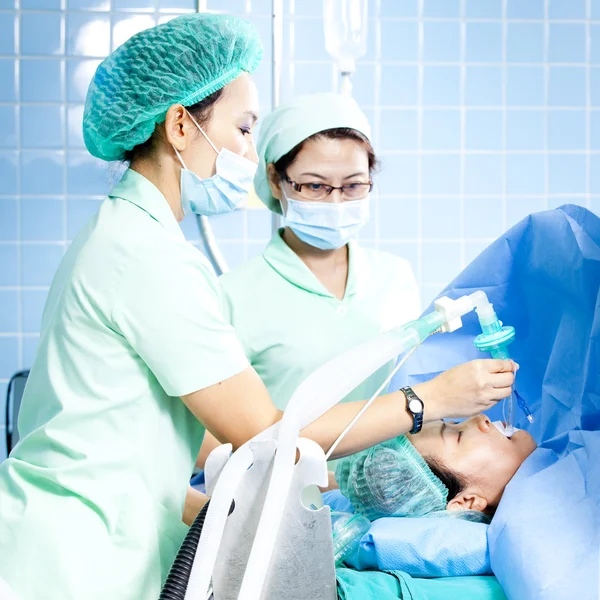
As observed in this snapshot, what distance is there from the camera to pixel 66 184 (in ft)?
8.77

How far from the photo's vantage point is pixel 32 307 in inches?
105

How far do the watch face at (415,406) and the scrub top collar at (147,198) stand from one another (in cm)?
47

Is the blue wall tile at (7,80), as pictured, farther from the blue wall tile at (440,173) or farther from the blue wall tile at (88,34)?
the blue wall tile at (440,173)

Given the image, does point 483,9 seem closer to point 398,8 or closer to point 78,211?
point 398,8

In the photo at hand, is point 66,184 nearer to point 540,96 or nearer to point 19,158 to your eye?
point 19,158

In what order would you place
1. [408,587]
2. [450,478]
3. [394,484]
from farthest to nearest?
1. [450,478]
2. [394,484]
3. [408,587]

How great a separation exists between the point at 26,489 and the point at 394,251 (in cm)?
174

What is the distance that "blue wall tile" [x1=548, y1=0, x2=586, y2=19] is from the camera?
9.08 feet

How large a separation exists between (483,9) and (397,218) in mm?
736

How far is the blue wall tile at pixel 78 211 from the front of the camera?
8.75ft

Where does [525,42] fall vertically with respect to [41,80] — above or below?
above

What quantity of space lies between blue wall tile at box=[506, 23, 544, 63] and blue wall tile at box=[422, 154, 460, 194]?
388 mm

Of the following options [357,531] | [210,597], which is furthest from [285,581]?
[357,531]

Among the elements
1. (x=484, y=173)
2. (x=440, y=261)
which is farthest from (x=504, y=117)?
(x=440, y=261)
